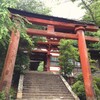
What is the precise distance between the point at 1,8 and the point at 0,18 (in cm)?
35

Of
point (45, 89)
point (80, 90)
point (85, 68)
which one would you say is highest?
point (85, 68)

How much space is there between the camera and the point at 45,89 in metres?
12.2

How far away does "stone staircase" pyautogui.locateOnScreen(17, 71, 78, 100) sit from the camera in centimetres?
1086

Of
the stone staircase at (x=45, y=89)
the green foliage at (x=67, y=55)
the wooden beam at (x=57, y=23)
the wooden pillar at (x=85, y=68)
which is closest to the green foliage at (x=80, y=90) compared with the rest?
the stone staircase at (x=45, y=89)

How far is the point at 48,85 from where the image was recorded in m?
13.1

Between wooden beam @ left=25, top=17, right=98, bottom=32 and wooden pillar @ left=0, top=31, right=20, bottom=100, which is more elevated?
wooden beam @ left=25, top=17, right=98, bottom=32

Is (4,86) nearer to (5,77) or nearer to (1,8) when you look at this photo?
(5,77)

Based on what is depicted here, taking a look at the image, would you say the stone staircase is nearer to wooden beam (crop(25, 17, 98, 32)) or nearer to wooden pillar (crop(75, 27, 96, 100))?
wooden pillar (crop(75, 27, 96, 100))

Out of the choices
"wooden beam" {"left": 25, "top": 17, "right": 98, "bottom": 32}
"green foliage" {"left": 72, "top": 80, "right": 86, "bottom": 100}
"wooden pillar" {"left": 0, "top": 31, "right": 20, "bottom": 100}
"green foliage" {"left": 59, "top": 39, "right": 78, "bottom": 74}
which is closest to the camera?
"wooden pillar" {"left": 0, "top": 31, "right": 20, "bottom": 100}

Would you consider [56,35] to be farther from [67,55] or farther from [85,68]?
[67,55]

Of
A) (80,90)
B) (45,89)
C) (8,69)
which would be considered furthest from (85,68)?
(45,89)

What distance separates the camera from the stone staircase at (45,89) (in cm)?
1086

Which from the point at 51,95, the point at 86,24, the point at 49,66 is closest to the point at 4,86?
the point at 51,95

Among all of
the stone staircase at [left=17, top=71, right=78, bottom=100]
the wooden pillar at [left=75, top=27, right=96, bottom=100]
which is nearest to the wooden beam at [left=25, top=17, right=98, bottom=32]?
the wooden pillar at [left=75, top=27, right=96, bottom=100]
